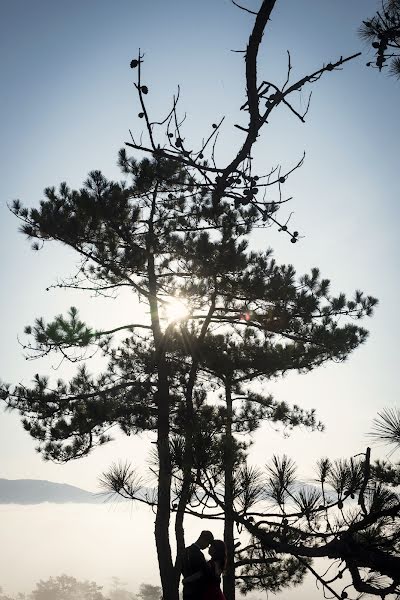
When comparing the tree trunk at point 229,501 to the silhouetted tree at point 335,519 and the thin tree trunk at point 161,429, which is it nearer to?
the silhouetted tree at point 335,519

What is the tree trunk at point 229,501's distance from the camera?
3.10m

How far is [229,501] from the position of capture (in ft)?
9.90

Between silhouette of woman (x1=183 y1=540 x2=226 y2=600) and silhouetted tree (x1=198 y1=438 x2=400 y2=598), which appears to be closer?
silhouetted tree (x1=198 y1=438 x2=400 y2=598)

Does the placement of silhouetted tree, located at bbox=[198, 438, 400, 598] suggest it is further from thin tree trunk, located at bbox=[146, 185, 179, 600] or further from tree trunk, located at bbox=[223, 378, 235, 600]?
thin tree trunk, located at bbox=[146, 185, 179, 600]

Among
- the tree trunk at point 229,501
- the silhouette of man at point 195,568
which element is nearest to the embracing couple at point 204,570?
the silhouette of man at point 195,568

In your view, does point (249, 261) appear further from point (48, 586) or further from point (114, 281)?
point (48, 586)

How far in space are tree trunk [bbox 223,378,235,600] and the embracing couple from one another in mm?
130

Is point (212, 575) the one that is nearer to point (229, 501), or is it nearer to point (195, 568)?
point (195, 568)

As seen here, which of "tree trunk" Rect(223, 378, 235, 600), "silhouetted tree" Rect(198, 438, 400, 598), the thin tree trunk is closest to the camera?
"silhouetted tree" Rect(198, 438, 400, 598)

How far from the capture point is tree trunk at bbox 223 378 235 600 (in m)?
3.10

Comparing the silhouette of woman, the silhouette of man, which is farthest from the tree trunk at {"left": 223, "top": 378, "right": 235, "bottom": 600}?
the silhouette of man

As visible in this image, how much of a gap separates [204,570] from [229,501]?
63 cm

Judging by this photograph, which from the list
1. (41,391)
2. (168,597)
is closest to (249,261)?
(41,391)

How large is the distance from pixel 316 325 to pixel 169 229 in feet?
12.3
